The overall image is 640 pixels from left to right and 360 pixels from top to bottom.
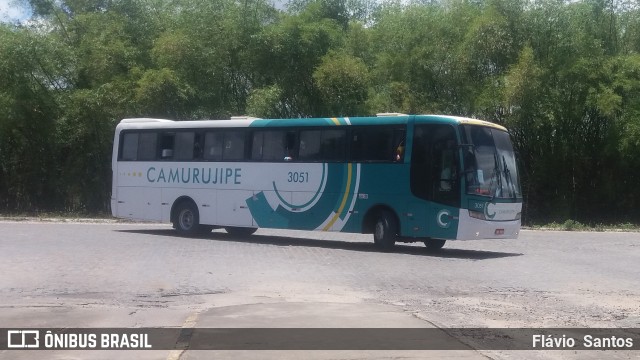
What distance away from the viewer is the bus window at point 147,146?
23.6 meters

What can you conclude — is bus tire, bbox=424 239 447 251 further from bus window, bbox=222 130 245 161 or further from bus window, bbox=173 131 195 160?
bus window, bbox=173 131 195 160

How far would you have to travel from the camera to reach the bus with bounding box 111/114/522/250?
18484 mm

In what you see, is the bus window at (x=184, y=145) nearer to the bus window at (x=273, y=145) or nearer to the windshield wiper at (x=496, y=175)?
the bus window at (x=273, y=145)

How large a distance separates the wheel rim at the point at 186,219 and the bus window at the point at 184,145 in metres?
1.53

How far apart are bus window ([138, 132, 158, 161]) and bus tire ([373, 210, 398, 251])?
7.47 meters

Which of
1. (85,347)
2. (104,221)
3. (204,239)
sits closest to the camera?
(85,347)

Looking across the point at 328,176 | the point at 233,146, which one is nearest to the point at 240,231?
the point at 233,146

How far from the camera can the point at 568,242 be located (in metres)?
22.6

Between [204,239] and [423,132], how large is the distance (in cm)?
700

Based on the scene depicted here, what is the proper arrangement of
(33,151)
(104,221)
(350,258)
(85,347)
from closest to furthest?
(85,347) < (350,258) < (104,221) < (33,151)

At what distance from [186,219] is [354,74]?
8.90 m

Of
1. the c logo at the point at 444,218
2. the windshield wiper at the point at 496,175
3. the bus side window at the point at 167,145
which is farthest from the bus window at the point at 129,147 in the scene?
the windshield wiper at the point at 496,175

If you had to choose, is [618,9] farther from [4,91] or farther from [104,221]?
[4,91]

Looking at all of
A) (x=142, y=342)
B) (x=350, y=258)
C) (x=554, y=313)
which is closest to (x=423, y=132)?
(x=350, y=258)
